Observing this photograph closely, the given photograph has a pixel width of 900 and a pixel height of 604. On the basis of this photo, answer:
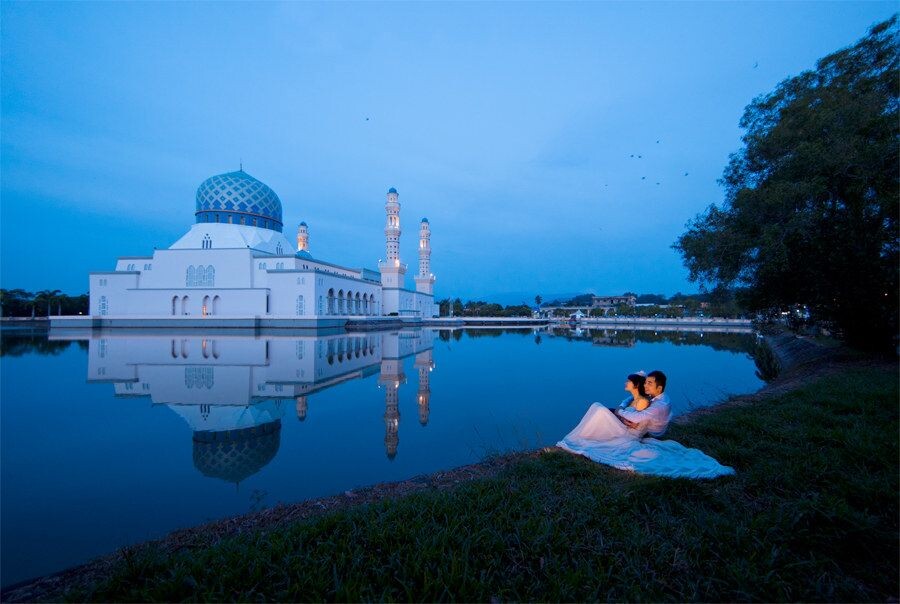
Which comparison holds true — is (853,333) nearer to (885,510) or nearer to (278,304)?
(885,510)

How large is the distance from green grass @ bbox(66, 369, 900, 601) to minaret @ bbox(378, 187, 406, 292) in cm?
4324

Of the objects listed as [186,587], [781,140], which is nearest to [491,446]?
[186,587]

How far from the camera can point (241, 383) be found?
30.7ft

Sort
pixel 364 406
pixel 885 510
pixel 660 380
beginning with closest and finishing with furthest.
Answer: pixel 885 510 < pixel 660 380 < pixel 364 406

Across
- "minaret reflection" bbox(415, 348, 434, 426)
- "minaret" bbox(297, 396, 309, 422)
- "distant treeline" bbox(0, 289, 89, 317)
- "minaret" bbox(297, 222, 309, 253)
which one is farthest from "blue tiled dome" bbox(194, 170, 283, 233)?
"minaret" bbox(297, 396, 309, 422)

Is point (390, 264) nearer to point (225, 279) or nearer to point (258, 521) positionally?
point (225, 279)

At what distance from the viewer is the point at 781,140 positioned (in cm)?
841

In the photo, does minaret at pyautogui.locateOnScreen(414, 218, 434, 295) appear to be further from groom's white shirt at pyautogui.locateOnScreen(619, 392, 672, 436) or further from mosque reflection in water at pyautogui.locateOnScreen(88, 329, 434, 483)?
groom's white shirt at pyautogui.locateOnScreen(619, 392, 672, 436)

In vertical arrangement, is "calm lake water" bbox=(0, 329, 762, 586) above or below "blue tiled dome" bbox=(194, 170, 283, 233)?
below

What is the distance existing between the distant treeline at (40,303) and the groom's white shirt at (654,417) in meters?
50.2

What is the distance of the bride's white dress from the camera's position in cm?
339

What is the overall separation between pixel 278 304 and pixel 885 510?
33.1 meters

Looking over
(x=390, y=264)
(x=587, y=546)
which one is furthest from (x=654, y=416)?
(x=390, y=264)

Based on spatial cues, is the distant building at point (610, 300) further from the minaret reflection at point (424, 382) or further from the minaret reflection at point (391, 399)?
the minaret reflection at point (391, 399)
